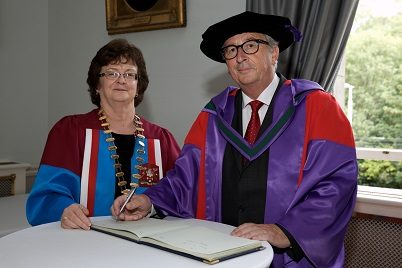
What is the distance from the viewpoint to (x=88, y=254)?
55.2 inches

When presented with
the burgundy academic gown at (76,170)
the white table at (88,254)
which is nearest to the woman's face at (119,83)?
the burgundy academic gown at (76,170)

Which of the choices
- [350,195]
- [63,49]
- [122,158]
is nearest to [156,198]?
[122,158]

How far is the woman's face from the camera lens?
7.61 ft

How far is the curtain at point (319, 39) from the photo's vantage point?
2.70 meters

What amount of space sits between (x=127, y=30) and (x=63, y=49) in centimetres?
96

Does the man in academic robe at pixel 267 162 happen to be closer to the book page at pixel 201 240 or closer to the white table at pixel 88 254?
the book page at pixel 201 240

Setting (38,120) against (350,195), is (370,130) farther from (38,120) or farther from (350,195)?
(38,120)

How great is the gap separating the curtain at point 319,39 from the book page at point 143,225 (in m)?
1.40

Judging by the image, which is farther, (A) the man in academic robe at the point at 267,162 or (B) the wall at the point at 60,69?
(B) the wall at the point at 60,69

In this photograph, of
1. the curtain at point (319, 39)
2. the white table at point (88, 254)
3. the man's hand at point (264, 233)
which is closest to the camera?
the white table at point (88, 254)

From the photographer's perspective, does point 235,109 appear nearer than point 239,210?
No

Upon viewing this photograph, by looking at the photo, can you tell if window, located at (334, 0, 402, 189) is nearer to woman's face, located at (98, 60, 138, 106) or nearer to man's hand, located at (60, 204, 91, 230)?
woman's face, located at (98, 60, 138, 106)

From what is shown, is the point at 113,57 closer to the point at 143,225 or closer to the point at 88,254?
the point at 143,225

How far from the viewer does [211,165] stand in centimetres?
206
